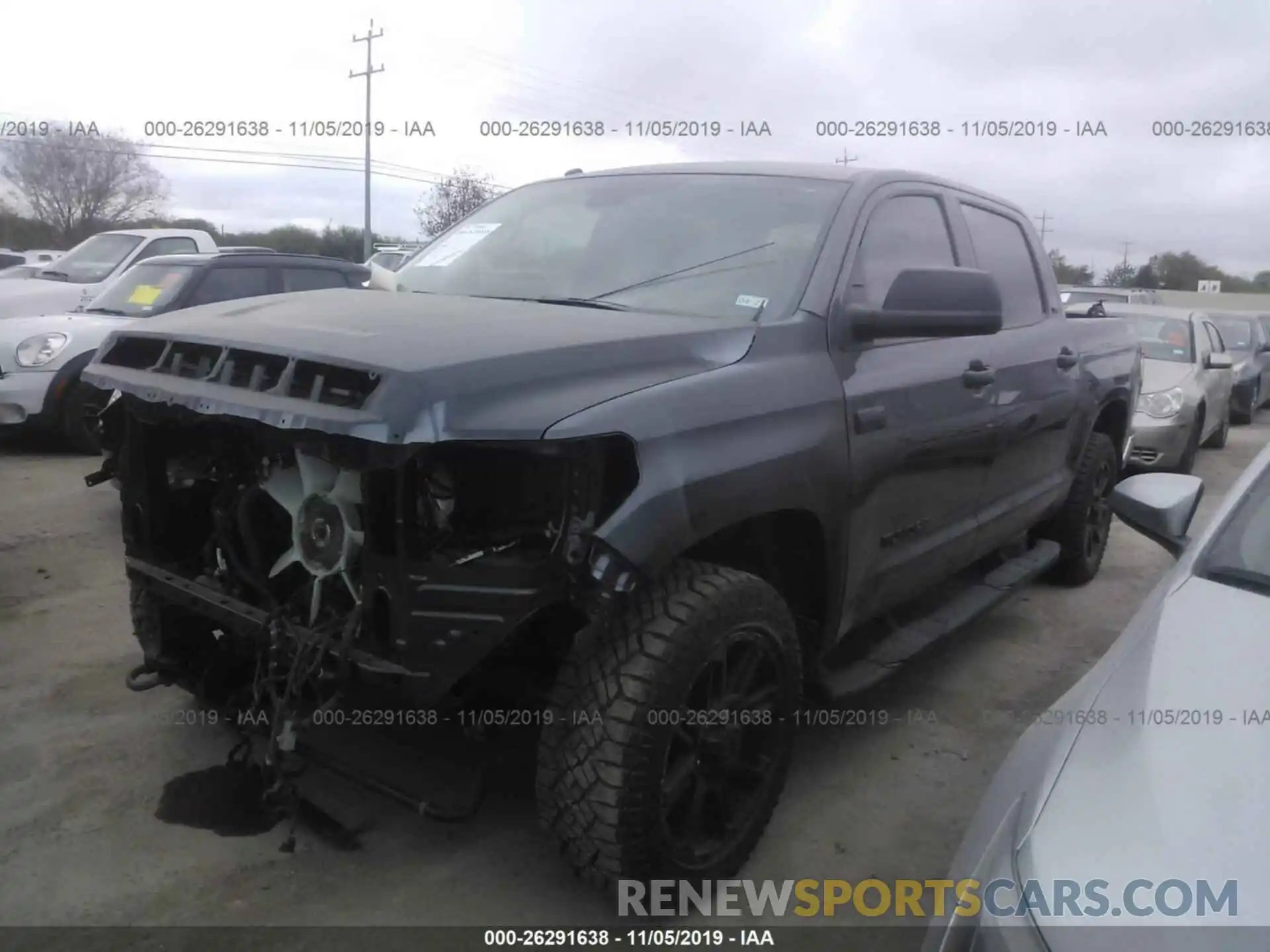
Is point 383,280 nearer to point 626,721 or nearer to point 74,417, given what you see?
point 626,721

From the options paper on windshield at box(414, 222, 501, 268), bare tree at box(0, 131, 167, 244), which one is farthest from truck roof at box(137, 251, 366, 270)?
bare tree at box(0, 131, 167, 244)

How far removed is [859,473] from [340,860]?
175 cm

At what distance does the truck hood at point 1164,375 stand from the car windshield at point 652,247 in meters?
6.53

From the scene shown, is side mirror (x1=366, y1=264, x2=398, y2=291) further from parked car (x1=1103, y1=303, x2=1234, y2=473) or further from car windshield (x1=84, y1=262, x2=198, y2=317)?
parked car (x1=1103, y1=303, x2=1234, y2=473)

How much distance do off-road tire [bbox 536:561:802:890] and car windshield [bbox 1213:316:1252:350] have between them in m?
14.3

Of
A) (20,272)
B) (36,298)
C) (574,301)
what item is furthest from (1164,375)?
(20,272)

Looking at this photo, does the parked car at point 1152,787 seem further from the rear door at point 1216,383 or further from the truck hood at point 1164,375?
the rear door at point 1216,383

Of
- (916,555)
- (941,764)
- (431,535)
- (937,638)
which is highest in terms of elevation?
(431,535)

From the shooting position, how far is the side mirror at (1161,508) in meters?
2.55

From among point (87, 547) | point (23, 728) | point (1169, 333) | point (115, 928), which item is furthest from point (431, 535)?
point (1169, 333)

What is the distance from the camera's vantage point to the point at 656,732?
91.4 inches

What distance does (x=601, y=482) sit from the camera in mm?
2234

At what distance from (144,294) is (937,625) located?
6408mm

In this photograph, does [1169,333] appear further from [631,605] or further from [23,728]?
[23,728]
